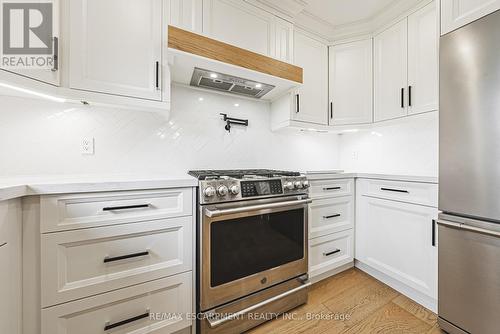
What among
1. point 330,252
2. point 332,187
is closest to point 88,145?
point 332,187

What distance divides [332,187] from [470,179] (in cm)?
91

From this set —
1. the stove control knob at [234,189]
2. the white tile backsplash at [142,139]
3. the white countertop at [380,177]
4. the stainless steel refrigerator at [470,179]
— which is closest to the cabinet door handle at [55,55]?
the white tile backsplash at [142,139]

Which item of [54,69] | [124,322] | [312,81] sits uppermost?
[312,81]

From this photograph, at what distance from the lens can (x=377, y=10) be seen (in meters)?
1.92

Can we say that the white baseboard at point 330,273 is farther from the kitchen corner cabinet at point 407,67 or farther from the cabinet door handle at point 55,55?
the cabinet door handle at point 55,55

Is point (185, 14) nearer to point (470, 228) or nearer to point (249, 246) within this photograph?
point (249, 246)

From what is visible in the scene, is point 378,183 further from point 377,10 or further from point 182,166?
point 182,166

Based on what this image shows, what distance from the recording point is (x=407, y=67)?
179cm

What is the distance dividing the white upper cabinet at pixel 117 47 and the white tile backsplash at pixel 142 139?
1.14 ft

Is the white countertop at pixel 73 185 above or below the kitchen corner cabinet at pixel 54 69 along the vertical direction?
below

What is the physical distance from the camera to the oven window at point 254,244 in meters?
1.25

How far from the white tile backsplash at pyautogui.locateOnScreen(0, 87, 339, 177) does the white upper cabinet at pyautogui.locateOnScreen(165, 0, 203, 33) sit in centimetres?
48

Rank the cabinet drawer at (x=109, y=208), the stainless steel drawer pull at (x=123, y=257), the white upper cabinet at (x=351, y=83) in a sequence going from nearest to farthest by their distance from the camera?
1. the cabinet drawer at (x=109, y=208)
2. the stainless steel drawer pull at (x=123, y=257)
3. the white upper cabinet at (x=351, y=83)

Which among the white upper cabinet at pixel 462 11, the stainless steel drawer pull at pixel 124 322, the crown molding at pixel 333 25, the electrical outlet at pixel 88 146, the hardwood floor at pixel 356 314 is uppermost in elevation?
the crown molding at pixel 333 25
